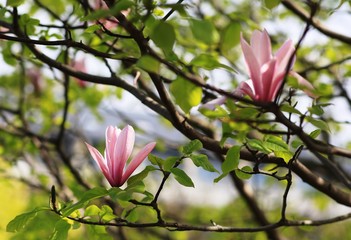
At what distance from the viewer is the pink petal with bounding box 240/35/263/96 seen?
857 mm

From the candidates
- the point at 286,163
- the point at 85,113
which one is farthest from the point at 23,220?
the point at 85,113

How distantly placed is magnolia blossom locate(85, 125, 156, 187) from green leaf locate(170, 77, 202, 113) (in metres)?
0.21

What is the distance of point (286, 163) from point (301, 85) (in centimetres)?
28

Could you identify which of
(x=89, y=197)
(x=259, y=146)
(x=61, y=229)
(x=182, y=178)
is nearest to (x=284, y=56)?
(x=259, y=146)

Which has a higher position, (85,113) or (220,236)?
(85,113)

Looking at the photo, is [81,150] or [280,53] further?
[81,150]

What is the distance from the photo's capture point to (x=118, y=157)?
101 centimetres

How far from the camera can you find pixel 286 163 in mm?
1071

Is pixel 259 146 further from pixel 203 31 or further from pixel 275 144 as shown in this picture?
pixel 203 31

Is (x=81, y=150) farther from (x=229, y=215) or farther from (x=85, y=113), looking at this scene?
(x=229, y=215)

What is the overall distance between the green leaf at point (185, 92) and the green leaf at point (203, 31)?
0.11m

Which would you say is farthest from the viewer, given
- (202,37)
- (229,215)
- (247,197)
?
(229,215)

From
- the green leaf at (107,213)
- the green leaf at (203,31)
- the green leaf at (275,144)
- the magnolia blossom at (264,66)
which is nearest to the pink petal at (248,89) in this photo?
the magnolia blossom at (264,66)

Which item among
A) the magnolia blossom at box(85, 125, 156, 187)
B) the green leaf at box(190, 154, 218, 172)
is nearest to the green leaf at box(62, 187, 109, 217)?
the magnolia blossom at box(85, 125, 156, 187)
